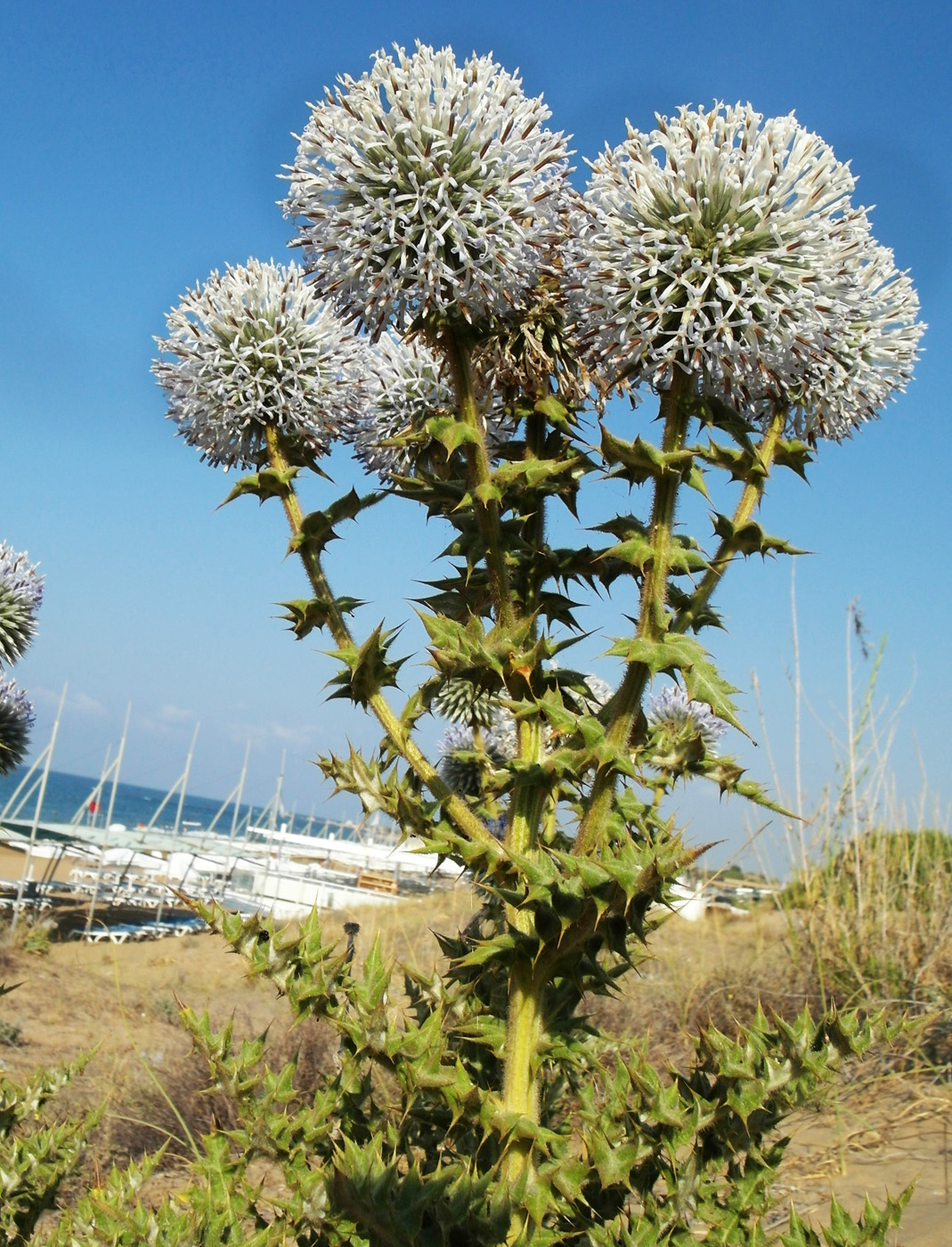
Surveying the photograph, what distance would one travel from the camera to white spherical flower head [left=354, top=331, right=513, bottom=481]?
9.49 ft

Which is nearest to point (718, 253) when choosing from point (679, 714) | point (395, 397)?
point (395, 397)

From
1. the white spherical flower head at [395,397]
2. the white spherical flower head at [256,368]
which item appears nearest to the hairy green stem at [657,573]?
the white spherical flower head at [395,397]

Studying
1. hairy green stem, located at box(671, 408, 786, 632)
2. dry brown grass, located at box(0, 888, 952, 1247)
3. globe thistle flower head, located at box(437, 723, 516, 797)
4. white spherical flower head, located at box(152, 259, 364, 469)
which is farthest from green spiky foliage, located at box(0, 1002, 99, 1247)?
globe thistle flower head, located at box(437, 723, 516, 797)

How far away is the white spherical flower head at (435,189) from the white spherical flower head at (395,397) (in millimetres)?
685

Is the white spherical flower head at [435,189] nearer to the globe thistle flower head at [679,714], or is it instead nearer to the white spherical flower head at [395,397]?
the white spherical flower head at [395,397]

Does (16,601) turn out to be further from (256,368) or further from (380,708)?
(380,708)

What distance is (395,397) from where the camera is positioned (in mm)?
2963

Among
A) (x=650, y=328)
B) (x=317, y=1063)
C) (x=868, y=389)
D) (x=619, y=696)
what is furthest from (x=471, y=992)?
(x=317, y=1063)

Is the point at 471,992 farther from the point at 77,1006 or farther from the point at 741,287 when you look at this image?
the point at 77,1006

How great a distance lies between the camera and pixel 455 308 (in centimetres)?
219

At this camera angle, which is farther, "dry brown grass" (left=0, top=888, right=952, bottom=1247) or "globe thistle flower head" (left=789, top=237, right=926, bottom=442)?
"dry brown grass" (left=0, top=888, right=952, bottom=1247)

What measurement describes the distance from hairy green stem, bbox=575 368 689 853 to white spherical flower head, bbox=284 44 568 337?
44cm

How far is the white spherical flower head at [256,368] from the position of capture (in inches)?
114

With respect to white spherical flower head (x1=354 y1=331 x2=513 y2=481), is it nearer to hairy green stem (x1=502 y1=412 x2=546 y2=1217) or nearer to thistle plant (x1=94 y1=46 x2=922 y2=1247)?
thistle plant (x1=94 y1=46 x2=922 y2=1247)
